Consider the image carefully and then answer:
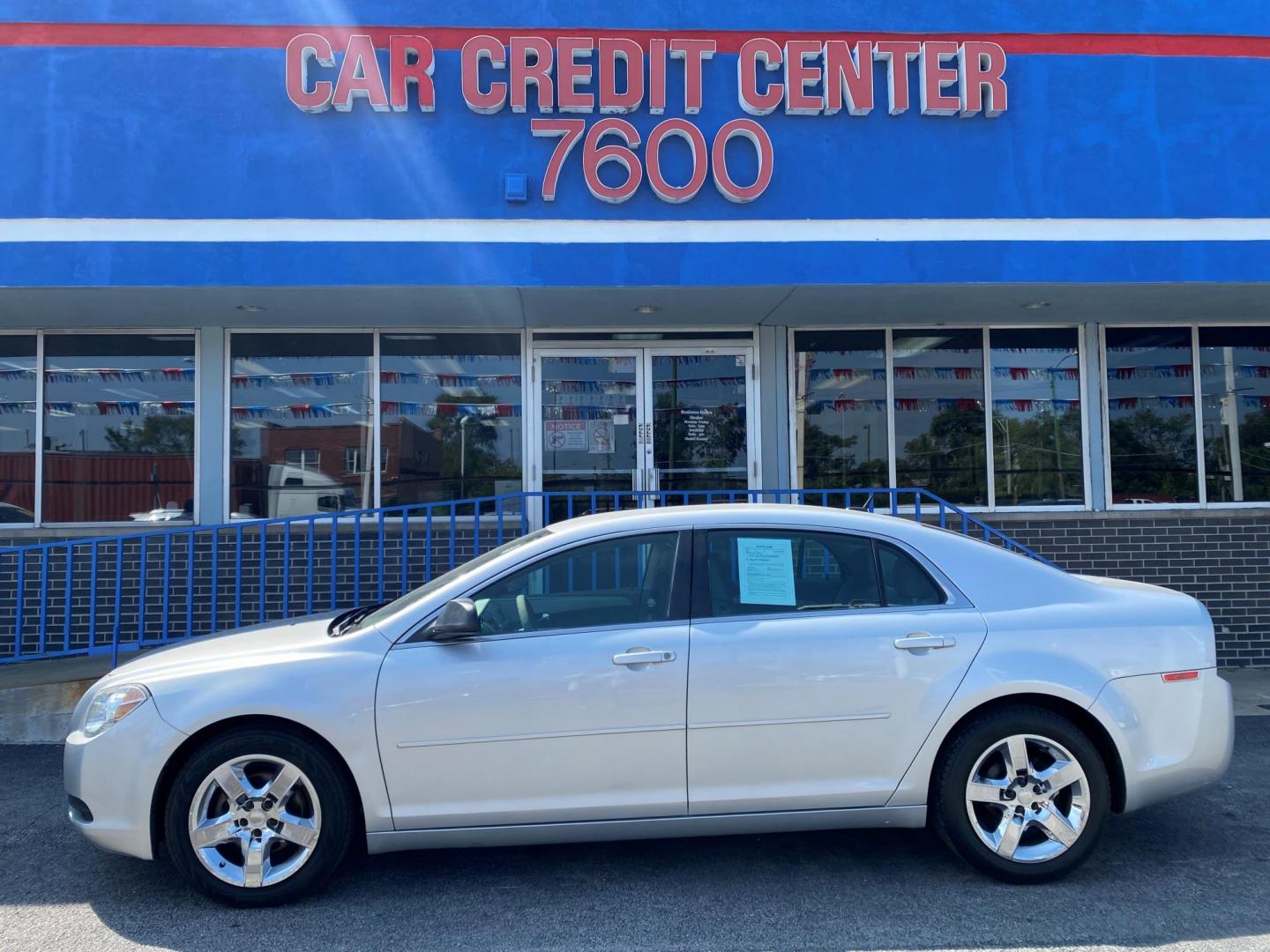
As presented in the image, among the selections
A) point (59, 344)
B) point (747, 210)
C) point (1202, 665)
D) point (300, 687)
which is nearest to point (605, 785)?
point (300, 687)

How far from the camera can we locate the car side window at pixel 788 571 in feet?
14.3

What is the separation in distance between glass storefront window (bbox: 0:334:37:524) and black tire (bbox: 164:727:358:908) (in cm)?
601

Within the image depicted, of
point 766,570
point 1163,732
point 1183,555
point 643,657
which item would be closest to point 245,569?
point 643,657

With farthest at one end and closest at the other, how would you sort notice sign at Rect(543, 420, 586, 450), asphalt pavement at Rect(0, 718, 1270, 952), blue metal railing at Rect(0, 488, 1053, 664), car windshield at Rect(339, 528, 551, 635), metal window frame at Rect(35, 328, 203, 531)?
1. notice sign at Rect(543, 420, 586, 450)
2. metal window frame at Rect(35, 328, 203, 531)
3. blue metal railing at Rect(0, 488, 1053, 664)
4. car windshield at Rect(339, 528, 551, 635)
5. asphalt pavement at Rect(0, 718, 1270, 952)

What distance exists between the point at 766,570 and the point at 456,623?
1.34 meters

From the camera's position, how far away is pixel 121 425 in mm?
8969

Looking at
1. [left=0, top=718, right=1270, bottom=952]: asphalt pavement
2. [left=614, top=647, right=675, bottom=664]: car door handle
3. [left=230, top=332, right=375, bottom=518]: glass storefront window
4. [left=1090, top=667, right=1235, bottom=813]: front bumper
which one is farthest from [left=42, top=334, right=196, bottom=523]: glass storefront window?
[left=1090, top=667, right=1235, bottom=813]: front bumper

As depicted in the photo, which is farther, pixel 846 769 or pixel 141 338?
pixel 141 338

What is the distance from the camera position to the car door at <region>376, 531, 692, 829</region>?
4.09 meters

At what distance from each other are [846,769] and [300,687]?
7.38 ft

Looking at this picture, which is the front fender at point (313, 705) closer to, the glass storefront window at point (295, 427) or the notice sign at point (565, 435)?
the glass storefront window at point (295, 427)

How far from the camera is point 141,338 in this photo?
8992 mm

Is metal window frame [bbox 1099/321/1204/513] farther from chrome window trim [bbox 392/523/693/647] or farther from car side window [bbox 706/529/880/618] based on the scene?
chrome window trim [bbox 392/523/693/647]

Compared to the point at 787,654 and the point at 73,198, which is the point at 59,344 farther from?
the point at 787,654
